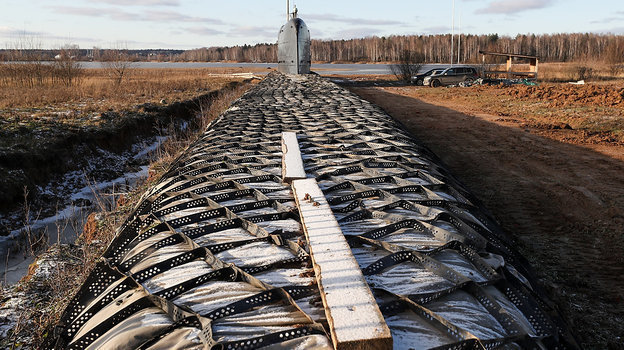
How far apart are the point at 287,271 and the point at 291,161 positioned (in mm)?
2338

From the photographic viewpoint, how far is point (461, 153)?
396 inches

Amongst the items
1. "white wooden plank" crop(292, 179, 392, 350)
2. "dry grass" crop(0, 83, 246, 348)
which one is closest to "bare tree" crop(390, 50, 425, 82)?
"dry grass" crop(0, 83, 246, 348)

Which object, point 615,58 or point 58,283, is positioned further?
point 615,58

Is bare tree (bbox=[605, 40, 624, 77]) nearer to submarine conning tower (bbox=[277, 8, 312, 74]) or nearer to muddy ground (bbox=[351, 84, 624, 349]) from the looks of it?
muddy ground (bbox=[351, 84, 624, 349])

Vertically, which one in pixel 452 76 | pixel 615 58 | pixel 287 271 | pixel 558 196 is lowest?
pixel 558 196

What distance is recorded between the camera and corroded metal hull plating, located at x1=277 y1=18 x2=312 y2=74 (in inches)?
757

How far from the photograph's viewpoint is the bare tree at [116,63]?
27.1m

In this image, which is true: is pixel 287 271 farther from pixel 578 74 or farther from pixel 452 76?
pixel 578 74

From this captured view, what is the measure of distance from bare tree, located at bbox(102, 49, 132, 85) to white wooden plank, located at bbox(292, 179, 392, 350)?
26.3 m

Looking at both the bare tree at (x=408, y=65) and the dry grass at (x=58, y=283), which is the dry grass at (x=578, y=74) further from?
the dry grass at (x=58, y=283)

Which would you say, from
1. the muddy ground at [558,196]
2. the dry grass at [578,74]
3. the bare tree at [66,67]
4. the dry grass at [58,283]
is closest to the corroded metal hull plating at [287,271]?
the dry grass at [58,283]

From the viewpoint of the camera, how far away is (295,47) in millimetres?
19656

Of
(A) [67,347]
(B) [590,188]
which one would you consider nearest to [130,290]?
(A) [67,347]

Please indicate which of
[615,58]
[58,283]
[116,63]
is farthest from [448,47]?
[58,283]
